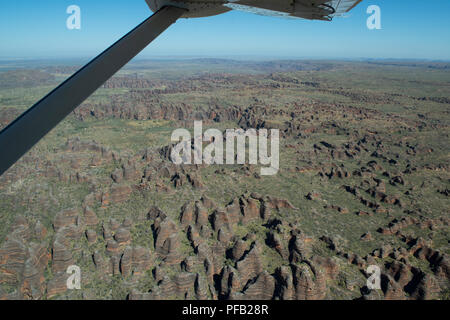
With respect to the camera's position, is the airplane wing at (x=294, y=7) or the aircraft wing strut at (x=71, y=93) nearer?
the aircraft wing strut at (x=71, y=93)

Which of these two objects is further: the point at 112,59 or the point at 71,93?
the point at 112,59

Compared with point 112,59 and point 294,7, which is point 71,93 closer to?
point 112,59

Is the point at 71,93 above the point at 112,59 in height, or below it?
below

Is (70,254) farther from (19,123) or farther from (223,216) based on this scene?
(19,123)

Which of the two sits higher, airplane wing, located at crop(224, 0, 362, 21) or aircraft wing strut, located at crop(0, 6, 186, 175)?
airplane wing, located at crop(224, 0, 362, 21)

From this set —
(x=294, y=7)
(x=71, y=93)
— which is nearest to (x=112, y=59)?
(x=71, y=93)

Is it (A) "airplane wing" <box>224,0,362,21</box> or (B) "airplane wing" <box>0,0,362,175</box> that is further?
(A) "airplane wing" <box>224,0,362,21</box>

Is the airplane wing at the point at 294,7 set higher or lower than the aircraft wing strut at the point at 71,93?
higher

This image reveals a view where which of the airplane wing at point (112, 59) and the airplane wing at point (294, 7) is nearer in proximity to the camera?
the airplane wing at point (112, 59)

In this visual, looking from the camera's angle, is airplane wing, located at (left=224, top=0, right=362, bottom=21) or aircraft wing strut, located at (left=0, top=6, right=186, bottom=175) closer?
aircraft wing strut, located at (left=0, top=6, right=186, bottom=175)

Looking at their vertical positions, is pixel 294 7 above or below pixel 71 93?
above

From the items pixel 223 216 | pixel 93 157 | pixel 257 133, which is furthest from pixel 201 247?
pixel 257 133
